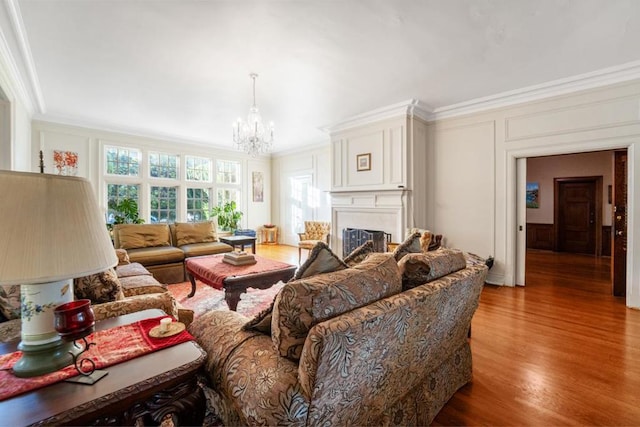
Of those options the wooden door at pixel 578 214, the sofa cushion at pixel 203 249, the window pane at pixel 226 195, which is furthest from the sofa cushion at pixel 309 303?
the wooden door at pixel 578 214

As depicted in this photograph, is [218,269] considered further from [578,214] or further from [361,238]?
[578,214]

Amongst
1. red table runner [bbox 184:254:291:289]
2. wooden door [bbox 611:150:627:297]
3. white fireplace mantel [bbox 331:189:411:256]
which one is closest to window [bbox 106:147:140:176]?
red table runner [bbox 184:254:291:289]

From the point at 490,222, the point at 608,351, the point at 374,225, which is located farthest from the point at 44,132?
the point at 608,351

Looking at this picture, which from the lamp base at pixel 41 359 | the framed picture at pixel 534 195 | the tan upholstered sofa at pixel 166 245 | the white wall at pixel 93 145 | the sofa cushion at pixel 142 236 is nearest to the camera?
the lamp base at pixel 41 359

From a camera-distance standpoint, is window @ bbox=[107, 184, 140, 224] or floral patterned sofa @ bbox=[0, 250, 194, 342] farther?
window @ bbox=[107, 184, 140, 224]

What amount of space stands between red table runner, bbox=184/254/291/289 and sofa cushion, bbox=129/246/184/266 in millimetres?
Answer: 825

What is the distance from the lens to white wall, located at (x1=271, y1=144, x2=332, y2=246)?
721cm

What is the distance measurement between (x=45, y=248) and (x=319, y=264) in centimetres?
97

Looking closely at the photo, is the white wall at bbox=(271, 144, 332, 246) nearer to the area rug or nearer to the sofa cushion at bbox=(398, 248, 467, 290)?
the area rug

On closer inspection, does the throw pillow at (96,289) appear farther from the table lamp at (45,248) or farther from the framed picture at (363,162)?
the framed picture at (363,162)

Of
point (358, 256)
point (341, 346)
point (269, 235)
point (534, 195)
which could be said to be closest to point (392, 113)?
point (358, 256)

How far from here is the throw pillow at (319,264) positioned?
1.36 meters

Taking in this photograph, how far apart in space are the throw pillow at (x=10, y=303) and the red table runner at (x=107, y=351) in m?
0.72

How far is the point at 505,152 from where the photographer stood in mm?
4227
